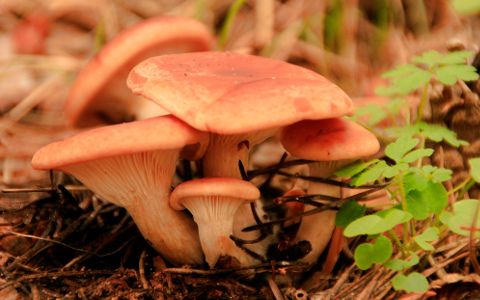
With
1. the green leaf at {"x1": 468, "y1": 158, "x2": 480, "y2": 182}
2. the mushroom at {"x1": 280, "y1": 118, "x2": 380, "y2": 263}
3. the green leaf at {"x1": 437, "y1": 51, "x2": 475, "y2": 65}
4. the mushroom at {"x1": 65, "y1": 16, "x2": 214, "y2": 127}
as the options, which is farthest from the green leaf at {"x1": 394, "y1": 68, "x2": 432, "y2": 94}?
the mushroom at {"x1": 65, "y1": 16, "x2": 214, "y2": 127}

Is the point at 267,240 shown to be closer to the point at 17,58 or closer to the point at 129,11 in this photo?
the point at 17,58

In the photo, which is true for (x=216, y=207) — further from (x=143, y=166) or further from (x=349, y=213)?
(x=349, y=213)

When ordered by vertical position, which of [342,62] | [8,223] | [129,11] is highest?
[129,11]

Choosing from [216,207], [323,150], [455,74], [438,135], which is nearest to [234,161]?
[216,207]

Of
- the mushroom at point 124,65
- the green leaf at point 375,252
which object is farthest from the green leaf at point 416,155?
the mushroom at point 124,65

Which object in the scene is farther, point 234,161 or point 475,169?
point 234,161

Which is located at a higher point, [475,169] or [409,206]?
[475,169]

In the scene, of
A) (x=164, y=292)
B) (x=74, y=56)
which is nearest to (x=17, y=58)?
(x=74, y=56)

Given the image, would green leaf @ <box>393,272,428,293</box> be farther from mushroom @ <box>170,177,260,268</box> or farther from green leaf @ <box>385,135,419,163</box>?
mushroom @ <box>170,177,260,268</box>
